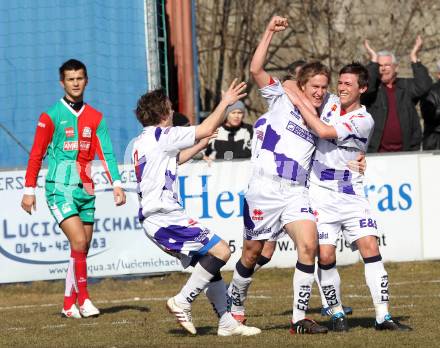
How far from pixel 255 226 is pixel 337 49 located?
13.4 metres

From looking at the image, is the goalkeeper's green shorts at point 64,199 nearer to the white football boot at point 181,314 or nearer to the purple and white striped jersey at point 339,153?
the white football boot at point 181,314

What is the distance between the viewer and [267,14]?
73.9 ft

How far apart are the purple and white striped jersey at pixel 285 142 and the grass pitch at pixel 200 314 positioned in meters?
1.26

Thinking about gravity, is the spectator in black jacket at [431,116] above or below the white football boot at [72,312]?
above

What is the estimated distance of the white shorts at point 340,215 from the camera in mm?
9766

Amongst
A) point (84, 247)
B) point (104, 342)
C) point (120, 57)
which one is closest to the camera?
point (104, 342)

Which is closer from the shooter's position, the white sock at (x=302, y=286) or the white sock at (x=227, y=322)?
the white sock at (x=302, y=286)

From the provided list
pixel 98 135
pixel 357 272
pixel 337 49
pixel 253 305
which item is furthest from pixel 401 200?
pixel 337 49

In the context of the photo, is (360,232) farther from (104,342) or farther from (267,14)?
(267,14)

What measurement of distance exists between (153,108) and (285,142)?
1.05m

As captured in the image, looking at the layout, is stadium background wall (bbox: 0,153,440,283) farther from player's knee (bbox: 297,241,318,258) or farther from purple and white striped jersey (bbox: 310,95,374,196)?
player's knee (bbox: 297,241,318,258)

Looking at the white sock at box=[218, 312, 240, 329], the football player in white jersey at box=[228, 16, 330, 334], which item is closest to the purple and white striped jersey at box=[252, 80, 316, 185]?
the football player in white jersey at box=[228, 16, 330, 334]

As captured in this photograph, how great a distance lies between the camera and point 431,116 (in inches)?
627

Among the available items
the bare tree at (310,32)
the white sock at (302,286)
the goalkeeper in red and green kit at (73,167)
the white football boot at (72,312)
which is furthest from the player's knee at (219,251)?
the bare tree at (310,32)
